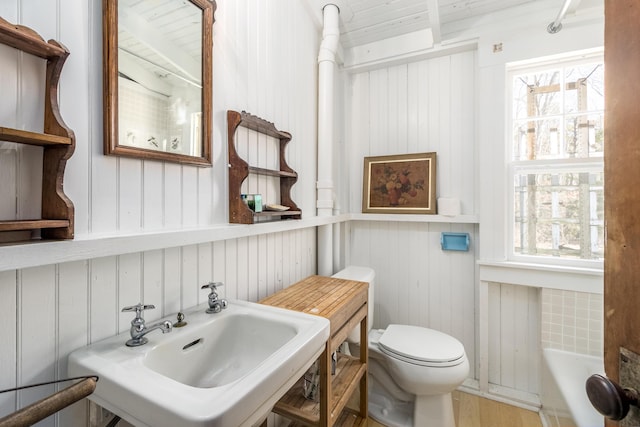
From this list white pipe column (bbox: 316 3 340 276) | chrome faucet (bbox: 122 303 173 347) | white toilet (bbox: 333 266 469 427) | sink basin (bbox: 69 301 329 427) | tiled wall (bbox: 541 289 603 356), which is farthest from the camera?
white pipe column (bbox: 316 3 340 276)

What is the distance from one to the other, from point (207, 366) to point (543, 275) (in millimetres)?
1939

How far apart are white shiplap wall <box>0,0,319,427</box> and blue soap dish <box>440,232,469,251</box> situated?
1.35 metres

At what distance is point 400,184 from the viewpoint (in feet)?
7.41

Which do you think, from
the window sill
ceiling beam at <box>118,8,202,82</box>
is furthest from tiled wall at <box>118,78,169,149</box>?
the window sill

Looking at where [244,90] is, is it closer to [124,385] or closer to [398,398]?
[124,385]

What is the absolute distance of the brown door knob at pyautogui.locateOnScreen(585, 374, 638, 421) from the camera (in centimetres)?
44

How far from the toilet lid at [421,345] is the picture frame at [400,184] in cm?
85

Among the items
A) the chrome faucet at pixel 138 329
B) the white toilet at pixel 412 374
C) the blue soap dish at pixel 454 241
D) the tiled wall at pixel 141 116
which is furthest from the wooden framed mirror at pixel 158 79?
the blue soap dish at pixel 454 241

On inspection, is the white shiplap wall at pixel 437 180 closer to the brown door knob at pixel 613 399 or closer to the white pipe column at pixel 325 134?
the white pipe column at pixel 325 134

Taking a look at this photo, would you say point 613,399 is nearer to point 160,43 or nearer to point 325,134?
point 160,43

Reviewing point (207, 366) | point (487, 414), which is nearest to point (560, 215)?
point (487, 414)

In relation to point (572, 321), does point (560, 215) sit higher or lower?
higher

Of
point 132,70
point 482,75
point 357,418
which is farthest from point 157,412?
point 482,75

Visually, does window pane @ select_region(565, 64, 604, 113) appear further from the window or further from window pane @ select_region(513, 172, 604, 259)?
window pane @ select_region(513, 172, 604, 259)
